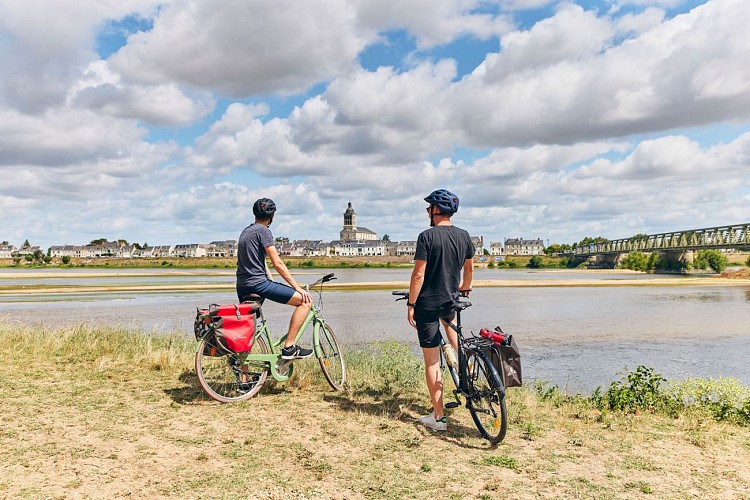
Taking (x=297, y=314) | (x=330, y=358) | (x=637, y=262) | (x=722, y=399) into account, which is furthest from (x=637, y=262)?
(x=297, y=314)

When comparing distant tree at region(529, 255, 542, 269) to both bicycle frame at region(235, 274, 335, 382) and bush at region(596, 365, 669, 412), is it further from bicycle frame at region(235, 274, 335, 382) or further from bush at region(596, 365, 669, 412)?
bicycle frame at region(235, 274, 335, 382)

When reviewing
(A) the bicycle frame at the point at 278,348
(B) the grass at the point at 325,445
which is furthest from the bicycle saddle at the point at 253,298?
(B) the grass at the point at 325,445

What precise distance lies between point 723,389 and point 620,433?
9.05 ft

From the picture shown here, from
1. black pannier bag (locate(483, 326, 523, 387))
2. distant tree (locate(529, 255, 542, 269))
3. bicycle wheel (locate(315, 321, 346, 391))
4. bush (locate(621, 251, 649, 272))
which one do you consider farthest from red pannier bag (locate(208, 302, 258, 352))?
distant tree (locate(529, 255, 542, 269))

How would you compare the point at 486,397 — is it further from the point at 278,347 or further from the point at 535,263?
the point at 535,263

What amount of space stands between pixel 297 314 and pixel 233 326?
0.92 metres

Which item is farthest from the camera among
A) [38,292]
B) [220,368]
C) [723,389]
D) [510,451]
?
[38,292]

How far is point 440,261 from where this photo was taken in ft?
21.4

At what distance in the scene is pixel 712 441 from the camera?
6727 mm

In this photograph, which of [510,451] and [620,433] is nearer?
[510,451]

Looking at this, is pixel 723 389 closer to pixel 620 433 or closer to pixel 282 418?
pixel 620 433

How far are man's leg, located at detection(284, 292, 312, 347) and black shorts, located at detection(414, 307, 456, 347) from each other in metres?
1.98

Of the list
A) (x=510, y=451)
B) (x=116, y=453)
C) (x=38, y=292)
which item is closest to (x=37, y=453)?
(x=116, y=453)

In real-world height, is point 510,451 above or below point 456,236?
below
